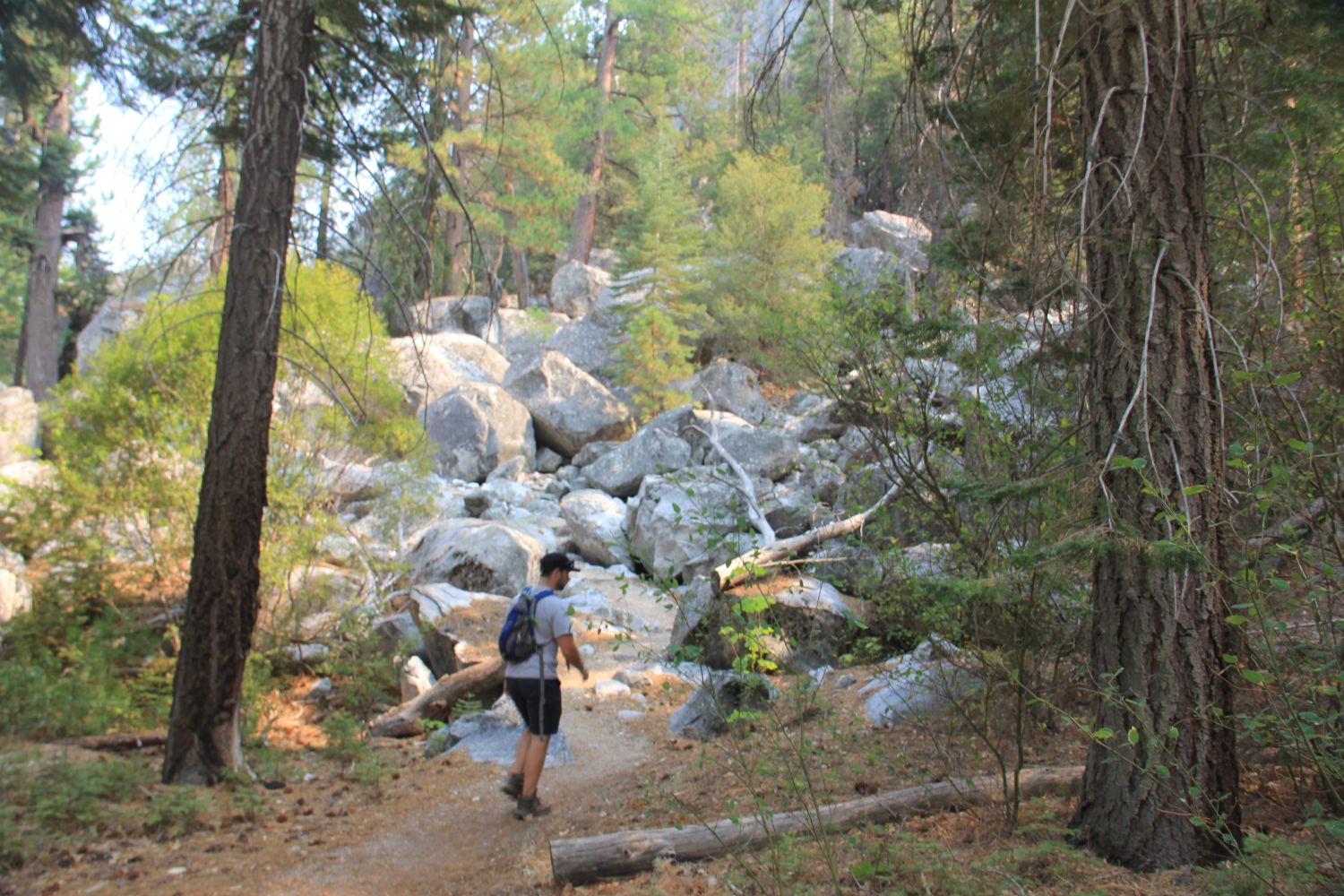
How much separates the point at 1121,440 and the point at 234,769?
5.21m

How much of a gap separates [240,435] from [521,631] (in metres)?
2.10

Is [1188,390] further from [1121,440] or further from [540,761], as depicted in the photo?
[540,761]

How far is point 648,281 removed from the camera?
25.1m

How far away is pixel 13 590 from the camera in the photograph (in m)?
8.31

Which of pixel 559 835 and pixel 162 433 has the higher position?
pixel 162 433

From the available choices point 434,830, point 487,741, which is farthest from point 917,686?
point 487,741

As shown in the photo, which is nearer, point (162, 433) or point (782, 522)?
point (162, 433)

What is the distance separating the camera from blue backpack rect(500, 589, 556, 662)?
4.80 meters

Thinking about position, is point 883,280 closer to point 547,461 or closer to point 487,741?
point 487,741

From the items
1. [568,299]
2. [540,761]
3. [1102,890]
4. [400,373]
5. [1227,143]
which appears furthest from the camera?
[568,299]

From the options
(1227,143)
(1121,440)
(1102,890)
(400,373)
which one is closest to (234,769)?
(1102,890)

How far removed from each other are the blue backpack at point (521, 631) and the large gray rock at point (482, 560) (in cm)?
593

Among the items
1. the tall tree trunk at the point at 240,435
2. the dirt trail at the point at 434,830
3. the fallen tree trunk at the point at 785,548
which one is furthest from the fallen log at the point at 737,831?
the fallen tree trunk at the point at 785,548

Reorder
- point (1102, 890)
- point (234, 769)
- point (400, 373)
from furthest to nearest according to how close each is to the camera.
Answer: point (400, 373) < point (234, 769) < point (1102, 890)
